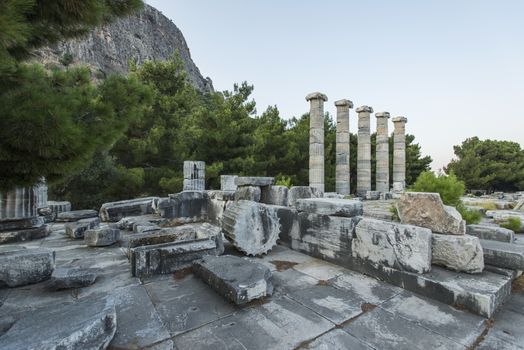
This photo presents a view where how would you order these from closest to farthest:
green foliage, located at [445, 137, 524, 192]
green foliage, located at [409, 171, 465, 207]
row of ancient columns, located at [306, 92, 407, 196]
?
green foliage, located at [409, 171, 465, 207]
row of ancient columns, located at [306, 92, 407, 196]
green foliage, located at [445, 137, 524, 192]

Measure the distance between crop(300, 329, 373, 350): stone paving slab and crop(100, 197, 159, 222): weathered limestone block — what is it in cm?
587

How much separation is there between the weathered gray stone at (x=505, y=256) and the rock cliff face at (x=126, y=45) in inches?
1786

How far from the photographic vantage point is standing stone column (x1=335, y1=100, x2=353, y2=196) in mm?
14599

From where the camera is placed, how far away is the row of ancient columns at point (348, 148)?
13.6 meters

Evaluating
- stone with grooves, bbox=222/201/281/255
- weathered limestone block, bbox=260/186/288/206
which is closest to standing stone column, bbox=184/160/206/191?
weathered limestone block, bbox=260/186/288/206

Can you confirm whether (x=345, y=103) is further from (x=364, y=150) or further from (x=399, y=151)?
(x=399, y=151)

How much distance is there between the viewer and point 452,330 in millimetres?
1790

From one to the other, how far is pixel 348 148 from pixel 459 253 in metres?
13.6

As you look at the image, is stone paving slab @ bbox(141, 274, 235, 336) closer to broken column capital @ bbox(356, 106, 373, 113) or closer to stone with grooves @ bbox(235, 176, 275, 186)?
stone with grooves @ bbox(235, 176, 275, 186)

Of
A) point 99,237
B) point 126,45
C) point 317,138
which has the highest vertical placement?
point 126,45

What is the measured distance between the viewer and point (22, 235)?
445 centimetres

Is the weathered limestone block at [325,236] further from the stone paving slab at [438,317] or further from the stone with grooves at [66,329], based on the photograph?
the stone with grooves at [66,329]

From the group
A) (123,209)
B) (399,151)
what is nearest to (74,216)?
(123,209)

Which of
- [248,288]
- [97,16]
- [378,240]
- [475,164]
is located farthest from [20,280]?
[475,164]
